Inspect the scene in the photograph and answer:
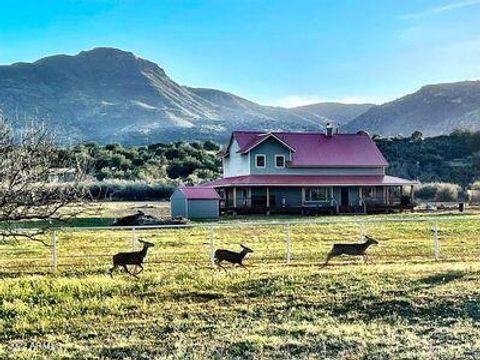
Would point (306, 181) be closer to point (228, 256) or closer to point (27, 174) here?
point (228, 256)

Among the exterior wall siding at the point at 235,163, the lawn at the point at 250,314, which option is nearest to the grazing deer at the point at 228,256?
the lawn at the point at 250,314

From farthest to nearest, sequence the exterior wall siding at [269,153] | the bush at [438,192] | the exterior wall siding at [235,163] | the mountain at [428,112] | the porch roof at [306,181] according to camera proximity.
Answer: the mountain at [428,112] → the bush at [438,192] → the exterior wall siding at [235,163] → the exterior wall siding at [269,153] → the porch roof at [306,181]

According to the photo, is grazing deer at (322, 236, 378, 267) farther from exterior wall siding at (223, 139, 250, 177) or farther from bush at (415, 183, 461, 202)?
bush at (415, 183, 461, 202)

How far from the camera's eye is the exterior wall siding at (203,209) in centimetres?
4150

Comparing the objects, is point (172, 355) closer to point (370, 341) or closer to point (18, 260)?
point (370, 341)

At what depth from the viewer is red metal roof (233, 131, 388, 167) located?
49688 mm

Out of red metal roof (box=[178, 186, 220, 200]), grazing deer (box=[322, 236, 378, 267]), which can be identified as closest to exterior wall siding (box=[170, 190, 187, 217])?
red metal roof (box=[178, 186, 220, 200])

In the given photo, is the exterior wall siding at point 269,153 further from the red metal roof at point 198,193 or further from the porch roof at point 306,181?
the red metal roof at point 198,193

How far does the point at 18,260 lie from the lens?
20.0 metres

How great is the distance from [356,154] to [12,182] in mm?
38084

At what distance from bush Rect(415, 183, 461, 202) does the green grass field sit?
1477 inches

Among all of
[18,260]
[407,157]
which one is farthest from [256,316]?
[407,157]

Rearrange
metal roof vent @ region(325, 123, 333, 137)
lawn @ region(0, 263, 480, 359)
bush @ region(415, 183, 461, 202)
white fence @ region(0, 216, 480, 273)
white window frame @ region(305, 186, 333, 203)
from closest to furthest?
Result: lawn @ region(0, 263, 480, 359) < white fence @ region(0, 216, 480, 273) < white window frame @ region(305, 186, 333, 203) < metal roof vent @ region(325, 123, 333, 137) < bush @ region(415, 183, 461, 202)

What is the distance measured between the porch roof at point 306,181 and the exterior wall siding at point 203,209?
153 inches
